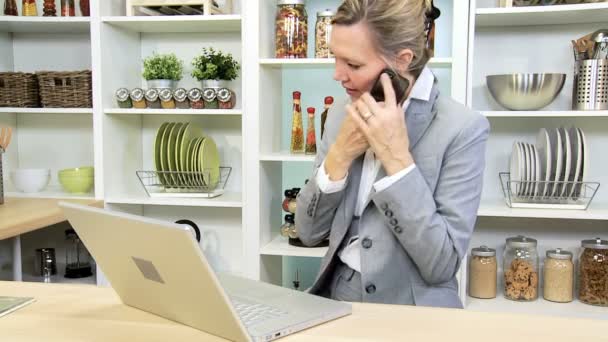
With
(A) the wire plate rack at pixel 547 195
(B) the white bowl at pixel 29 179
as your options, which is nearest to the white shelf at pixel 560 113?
(A) the wire plate rack at pixel 547 195

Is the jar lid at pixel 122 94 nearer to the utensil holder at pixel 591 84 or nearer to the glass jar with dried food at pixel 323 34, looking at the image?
the glass jar with dried food at pixel 323 34

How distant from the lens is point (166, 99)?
7.80ft

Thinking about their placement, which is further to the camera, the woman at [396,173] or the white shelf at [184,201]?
the white shelf at [184,201]

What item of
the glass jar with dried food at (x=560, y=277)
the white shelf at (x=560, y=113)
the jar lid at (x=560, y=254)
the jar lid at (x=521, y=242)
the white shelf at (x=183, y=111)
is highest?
the white shelf at (x=183, y=111)

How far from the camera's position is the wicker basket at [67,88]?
2.42 metres

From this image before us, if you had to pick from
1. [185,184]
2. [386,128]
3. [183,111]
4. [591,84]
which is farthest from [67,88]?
[591,84]

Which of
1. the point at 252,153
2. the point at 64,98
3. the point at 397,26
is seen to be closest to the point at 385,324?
the point at 397,26

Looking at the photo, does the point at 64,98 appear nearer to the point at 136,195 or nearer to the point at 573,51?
the point at 136,195

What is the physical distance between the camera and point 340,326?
37.5 inches

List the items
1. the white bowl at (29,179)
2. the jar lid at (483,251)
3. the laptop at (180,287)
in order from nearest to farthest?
the laptop at (180,287)
the jar lid at (483,251)
the white bowl at (29,179)

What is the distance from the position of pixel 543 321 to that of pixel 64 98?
2052 millimetres

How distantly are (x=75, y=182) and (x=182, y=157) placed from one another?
490mm

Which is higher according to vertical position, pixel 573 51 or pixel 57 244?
pixel 573 51

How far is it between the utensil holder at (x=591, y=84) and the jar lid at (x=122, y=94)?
1682mm
